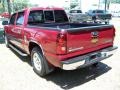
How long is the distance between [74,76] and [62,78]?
36 cm

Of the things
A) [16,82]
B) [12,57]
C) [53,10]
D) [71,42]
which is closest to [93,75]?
[71,42]

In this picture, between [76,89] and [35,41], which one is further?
[35,41]

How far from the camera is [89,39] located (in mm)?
5094

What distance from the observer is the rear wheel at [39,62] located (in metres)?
5.43

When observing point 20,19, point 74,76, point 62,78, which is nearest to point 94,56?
point 74,76

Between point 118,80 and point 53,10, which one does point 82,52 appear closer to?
point 118,80

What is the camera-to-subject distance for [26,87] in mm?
5148

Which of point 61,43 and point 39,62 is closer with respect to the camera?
point 61,43

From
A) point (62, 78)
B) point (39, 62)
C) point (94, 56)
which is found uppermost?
point (94, 56)

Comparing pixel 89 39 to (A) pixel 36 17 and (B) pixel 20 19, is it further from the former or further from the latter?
(B) pixel 20 19

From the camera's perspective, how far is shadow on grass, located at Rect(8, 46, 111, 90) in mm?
5343

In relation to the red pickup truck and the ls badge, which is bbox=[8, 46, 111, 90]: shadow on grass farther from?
the ls badge

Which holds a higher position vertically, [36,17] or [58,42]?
[36,17]

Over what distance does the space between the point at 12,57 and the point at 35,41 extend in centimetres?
280
